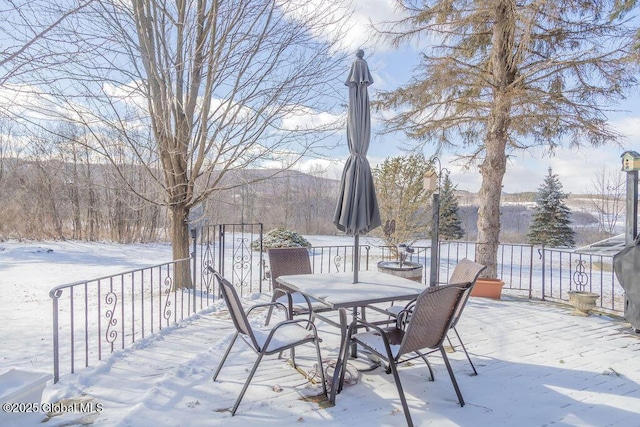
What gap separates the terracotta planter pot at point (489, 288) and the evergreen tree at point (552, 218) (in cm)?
1325

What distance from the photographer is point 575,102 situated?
5227 millimetres

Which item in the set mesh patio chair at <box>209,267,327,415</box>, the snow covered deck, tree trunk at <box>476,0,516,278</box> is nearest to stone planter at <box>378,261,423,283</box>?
the snow covered deck

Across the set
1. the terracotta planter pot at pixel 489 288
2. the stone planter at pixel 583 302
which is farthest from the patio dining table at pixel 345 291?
the stone planter at pixel 583 302

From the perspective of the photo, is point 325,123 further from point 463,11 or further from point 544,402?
point 544,402

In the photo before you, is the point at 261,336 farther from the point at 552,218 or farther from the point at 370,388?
the point at 552,218

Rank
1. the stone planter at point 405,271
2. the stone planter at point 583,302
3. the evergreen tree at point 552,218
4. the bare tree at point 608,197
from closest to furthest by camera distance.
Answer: the stone planter at point 583,302 < the stone planter at point 405,271 < the bare tree at point 608,197 < the evergreen tree at point 552,218

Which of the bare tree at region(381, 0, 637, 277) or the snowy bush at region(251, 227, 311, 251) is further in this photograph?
Answer: the snowy bush at region(251, 227, 311, 251)

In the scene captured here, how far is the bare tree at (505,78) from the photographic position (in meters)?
4.91

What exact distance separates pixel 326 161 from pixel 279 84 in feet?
4.42

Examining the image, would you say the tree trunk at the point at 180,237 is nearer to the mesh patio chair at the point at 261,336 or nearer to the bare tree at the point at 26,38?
the bare tree at the point at 26,38

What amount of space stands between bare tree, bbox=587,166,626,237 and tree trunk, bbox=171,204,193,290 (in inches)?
682

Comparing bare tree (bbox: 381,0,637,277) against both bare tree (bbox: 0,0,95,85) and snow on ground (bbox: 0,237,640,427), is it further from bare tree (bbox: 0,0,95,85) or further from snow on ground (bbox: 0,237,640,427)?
bare tree (bbox: 0,0,95,85)

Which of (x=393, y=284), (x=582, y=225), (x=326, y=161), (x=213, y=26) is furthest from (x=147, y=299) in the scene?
(x=582, y=225)

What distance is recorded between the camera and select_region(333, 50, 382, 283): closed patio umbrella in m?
2.90
